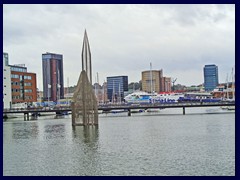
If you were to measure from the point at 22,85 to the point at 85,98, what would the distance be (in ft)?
188

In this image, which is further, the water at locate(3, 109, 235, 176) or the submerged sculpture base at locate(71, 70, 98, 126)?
the submerged sculpture base at locate(71, 70, 98, 126)

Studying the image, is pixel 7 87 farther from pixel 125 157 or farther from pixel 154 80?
pixel 154 80

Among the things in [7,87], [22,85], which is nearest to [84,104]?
[7,87]

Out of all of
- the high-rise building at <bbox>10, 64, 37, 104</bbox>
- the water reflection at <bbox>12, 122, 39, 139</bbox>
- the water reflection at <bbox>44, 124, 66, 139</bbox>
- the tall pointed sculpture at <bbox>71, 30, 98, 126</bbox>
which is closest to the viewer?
the water reflection at <bbox>44, 124, 66, 139</bbox>

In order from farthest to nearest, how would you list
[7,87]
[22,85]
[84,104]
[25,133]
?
[22,85] < [7,87] < [84,104] < [25,133]

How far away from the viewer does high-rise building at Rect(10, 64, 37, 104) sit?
9675cm


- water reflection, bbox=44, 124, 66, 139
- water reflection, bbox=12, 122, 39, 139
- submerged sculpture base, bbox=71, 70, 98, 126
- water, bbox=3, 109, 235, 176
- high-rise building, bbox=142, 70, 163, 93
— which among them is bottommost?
water reflection, bbox=12, 122, 39, 139

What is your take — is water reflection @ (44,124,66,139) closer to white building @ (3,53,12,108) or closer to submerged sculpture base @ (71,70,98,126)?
submerged sculpture base @ (71,70,98,126)

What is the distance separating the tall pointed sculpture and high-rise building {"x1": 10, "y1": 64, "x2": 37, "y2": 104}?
167ft

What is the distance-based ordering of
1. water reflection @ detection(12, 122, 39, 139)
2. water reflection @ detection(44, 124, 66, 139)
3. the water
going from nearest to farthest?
the water → water reflection @ detection(44, 124, 66, 139) → water reflection @ detection(12, 122, 39, 139)

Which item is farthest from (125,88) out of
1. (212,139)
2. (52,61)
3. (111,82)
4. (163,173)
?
(163,173)

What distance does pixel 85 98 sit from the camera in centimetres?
4741

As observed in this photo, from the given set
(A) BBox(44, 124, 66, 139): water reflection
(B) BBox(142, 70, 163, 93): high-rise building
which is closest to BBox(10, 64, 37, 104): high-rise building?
(A) BBox(44, 124, 66, 139): water reflection

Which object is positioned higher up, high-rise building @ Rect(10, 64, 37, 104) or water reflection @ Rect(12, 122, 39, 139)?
high-rise building @ Rect(10, 64, 37, 104)
